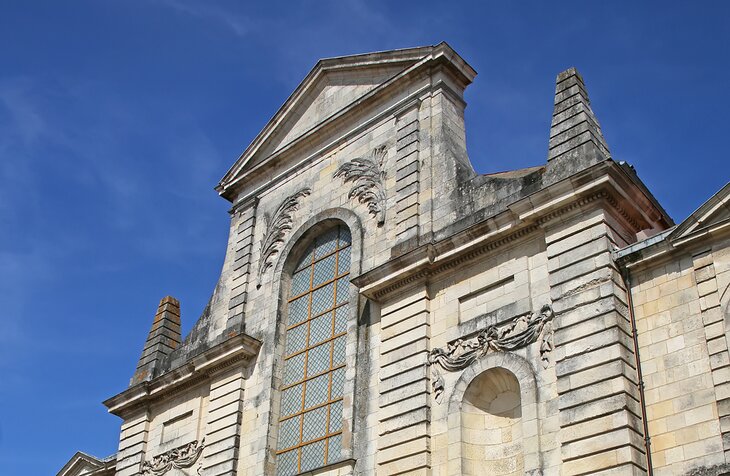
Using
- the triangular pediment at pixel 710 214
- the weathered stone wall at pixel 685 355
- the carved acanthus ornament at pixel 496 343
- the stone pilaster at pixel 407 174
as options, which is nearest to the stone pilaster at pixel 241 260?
the stone pilaster at pixel 407 174

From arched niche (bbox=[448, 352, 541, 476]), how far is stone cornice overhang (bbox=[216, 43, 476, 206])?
21.6 ft

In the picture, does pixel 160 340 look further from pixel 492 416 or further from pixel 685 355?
pixel 685 355

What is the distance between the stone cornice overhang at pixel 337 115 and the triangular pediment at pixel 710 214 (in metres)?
6.75

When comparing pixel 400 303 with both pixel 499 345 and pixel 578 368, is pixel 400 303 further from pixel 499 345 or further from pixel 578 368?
pixel 578 368

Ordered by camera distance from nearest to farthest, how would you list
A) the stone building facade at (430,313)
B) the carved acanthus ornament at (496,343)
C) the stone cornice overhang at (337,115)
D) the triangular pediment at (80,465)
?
the stone building facade at (430,313)
the carved acanthus ornament at (496,343)
the stone cornice overhang at (337,115)
the triangular pediment at (80,465)

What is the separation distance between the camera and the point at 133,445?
2134cm

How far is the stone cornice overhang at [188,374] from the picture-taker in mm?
19375

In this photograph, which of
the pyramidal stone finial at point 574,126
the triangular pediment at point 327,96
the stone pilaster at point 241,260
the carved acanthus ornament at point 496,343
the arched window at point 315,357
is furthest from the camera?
the stone pilaster at point 241,260

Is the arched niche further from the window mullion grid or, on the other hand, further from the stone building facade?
the window mullion grid

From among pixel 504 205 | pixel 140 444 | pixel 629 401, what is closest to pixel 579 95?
pixel 504 205

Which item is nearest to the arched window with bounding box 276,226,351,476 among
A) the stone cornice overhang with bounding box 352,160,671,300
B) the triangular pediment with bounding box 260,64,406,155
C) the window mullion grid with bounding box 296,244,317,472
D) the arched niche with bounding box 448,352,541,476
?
the window mullion grid with bounding box 296,244,317,472

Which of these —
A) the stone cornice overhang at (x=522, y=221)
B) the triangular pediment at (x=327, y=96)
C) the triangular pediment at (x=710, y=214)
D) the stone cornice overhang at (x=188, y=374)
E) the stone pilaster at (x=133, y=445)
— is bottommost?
the stone pilaster at (x=133, y=445)

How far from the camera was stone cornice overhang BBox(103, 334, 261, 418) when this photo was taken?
19.4 metres

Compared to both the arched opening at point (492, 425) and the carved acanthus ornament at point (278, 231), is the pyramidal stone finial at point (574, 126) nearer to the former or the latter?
the arched opening at point (492, 425)
